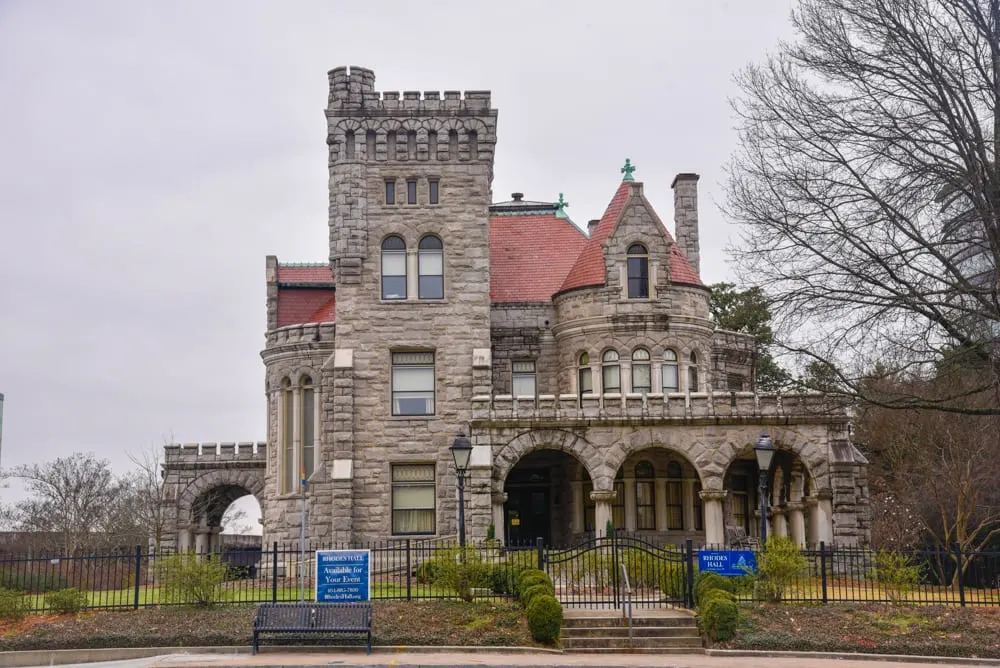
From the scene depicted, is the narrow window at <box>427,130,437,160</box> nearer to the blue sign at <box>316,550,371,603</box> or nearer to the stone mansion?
the stone mansion

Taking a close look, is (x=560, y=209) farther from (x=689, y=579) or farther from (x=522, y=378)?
(x=689, y=579)

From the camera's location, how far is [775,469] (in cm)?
3769

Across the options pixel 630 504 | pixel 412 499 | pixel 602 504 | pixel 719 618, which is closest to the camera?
pixel 719 618

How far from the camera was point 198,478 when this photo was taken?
4650 centimetres

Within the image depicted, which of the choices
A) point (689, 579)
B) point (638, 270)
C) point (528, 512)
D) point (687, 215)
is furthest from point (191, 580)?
point (687, 215)

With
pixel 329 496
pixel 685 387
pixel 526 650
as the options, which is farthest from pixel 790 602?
pixel 329 496

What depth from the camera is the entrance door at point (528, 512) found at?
37.2m

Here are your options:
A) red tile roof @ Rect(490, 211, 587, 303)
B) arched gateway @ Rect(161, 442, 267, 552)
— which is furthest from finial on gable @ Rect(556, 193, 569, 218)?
arched gateway @ Rect(161, 442, 267, 552)

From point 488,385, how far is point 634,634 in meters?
14.4

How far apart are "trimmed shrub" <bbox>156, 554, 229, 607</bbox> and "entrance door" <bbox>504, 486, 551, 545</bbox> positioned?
50.4 feet

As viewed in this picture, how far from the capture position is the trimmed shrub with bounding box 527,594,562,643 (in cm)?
2017

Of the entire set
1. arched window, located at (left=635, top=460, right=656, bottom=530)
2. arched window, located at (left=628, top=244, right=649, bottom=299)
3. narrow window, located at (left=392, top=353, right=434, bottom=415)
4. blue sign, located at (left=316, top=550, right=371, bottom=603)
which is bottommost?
blue sign, located at (left=316, top=550, right=371, bottom=603)

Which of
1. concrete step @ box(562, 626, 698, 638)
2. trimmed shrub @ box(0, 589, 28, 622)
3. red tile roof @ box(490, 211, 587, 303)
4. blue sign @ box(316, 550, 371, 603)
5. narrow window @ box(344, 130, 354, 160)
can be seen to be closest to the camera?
concrete step @ box(562, 626, 698, 638)

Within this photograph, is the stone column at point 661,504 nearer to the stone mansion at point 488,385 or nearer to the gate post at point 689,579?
the stone mansion at point 488,385
